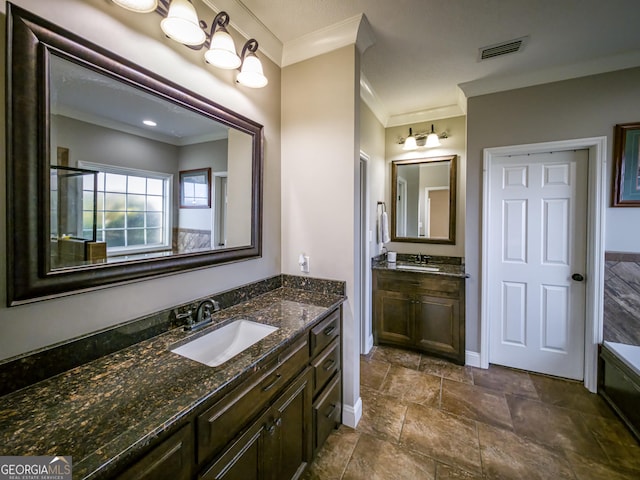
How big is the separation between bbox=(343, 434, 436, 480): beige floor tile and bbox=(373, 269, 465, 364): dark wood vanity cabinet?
4.29 feet

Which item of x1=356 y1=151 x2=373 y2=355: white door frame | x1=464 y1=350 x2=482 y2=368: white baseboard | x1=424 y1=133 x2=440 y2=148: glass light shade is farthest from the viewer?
x1=424 y1=133 x2=440 y2=148: glass light shade

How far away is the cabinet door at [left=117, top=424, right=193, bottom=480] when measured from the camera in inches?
27.3

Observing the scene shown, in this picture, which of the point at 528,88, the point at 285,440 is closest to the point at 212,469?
the point at 285,440

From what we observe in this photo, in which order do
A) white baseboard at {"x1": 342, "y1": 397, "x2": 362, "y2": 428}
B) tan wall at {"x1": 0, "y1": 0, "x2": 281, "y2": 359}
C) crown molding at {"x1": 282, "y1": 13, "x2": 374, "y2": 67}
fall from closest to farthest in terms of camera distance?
tan wall at {"x1": 0, "y1": 0, "x2": 281, "y2": 359} < crown molding at {"x1": 282, "y1": 13, "x2": 374, "y2": 67} < white baseboard at {"x1": 342, "y1": 397, "x2": 362, "y2": 428}

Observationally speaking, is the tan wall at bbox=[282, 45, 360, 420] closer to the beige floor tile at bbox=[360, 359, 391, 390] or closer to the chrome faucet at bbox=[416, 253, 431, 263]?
the beige floor tile at bbox=[360, 359, 391, 390]

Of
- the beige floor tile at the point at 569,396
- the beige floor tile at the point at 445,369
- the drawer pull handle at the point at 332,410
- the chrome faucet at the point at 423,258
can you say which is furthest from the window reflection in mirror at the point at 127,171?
the beige floor tile at the point at 569,396

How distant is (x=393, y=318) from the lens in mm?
3008

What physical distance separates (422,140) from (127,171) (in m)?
3.10

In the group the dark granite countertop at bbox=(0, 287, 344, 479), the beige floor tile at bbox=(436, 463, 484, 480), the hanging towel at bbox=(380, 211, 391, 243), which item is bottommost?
the beige floor tile at bbox=(436, 463, 484, 480)

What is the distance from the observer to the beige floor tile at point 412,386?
7.23 feet

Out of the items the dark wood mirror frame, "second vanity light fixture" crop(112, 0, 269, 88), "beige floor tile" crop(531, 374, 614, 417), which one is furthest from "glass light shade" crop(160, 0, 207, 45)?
"beige floor tile" crop(531, 374, 614, 417)

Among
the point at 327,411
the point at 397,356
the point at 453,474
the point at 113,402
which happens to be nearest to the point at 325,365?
the point at 327,411

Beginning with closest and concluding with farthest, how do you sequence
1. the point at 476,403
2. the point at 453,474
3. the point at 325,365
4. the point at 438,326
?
the point at 453,474 < the point at 325,365 < the point at 476,403 < the point at 438,326

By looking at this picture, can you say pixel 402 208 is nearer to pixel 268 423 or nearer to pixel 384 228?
pixel 384 228
